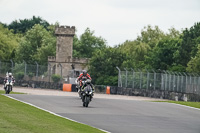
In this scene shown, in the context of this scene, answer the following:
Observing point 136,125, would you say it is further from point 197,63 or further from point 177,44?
point 177,44

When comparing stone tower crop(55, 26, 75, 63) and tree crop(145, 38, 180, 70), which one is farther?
stone tower crop(55, 26, 75, 63)

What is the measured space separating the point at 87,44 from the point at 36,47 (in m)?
15.3

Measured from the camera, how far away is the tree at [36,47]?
120875 millimetres

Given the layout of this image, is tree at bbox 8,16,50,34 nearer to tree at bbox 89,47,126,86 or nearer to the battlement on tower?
the battlement on tower

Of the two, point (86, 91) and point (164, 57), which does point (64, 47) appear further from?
point (86, 91)

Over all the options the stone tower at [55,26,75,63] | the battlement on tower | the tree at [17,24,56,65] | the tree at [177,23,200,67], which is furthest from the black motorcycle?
the tree at [17,24,56,65]

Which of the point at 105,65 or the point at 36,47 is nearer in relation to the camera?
the point at 105,65

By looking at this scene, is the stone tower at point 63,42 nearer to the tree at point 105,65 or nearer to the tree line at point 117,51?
the tree line at point 117,51

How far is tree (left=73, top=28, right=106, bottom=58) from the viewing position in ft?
448

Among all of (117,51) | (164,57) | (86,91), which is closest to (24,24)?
(164,57)

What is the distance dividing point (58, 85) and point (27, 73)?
3911 millimetres

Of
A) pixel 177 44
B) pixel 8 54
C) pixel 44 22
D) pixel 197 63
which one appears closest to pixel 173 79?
pixel 197 63

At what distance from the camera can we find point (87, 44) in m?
138

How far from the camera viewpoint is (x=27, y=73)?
69.8m
